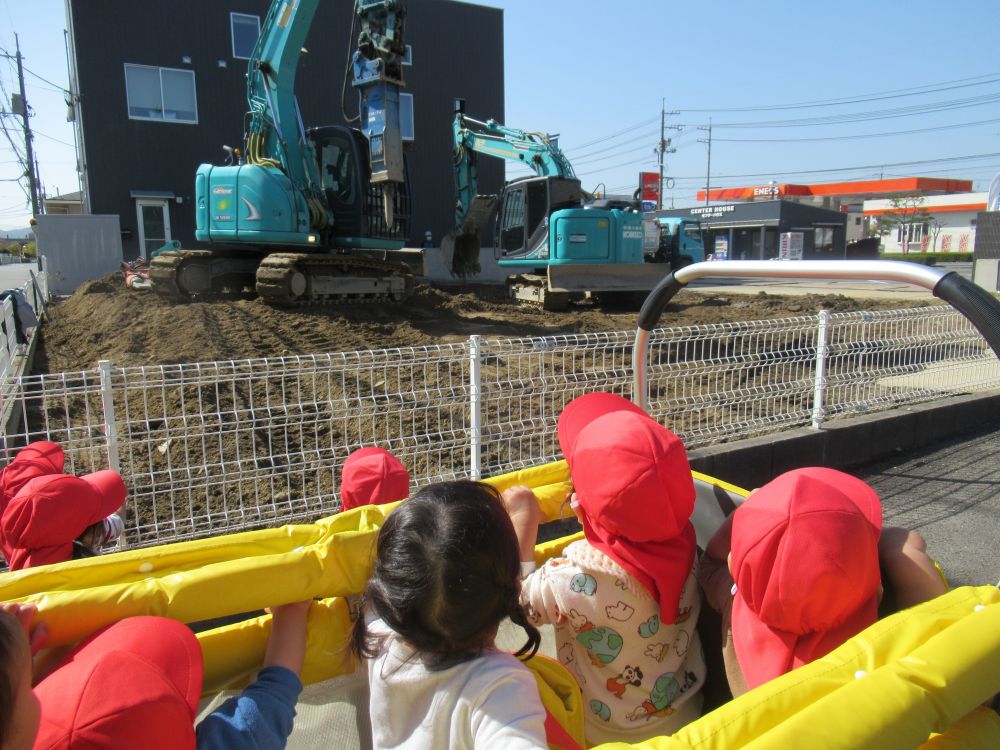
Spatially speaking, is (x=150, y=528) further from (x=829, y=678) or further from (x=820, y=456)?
(x=820, y=456)

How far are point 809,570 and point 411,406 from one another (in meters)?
4.38

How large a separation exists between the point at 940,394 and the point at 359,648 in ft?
23.5

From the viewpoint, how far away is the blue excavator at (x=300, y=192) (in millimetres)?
11938

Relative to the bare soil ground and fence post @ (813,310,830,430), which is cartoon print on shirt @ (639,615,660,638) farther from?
fence post @ (813,310,830,430)

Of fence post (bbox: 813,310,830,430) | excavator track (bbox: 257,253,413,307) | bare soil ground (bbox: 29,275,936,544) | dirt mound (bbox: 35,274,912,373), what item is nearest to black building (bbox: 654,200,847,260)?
bare soil ground (bbox: 29,275,936,544)

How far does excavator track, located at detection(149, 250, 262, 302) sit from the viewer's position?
12914mm

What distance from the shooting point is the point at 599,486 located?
1711mm

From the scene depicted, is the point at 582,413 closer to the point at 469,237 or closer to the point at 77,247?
the point at 469,237

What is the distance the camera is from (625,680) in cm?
186

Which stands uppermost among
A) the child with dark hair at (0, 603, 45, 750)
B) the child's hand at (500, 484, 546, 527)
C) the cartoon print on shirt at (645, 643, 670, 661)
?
the child with dark hair at (0, 603, 45, 750)

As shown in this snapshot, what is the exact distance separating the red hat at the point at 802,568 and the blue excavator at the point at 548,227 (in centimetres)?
1352

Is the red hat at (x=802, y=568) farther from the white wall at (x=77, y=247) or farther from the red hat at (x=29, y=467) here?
the white wall at (x=77, y=247)

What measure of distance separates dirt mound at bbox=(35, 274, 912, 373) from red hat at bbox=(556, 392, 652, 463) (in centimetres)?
662

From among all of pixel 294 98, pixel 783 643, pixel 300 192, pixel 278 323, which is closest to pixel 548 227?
pixel 300 192
